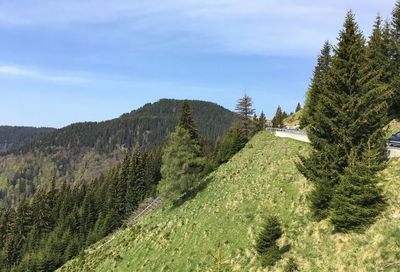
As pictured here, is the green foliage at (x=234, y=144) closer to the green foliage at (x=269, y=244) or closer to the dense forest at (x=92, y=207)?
the dense forest at (x=92, y=207)

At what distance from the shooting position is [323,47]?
6888 centimetres

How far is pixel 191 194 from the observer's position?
49.4m

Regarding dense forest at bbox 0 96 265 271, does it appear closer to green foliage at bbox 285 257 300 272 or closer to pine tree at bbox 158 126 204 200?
pine tree at bbox 158 126 204 200

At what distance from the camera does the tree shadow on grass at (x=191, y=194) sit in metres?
48.6

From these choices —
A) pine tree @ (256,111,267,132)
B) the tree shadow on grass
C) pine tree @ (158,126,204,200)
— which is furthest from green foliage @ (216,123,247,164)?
the tree shadow on grass

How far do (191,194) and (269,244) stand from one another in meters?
24.6

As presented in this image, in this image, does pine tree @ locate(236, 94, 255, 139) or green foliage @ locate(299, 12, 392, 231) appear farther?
pine tree @ locate(236, 94, 255, 139)

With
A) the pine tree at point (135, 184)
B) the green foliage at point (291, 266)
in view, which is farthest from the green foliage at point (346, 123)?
the pine tree at point (135, 184)

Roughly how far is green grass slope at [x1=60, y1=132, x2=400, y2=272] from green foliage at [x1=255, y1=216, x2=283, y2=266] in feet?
1.66

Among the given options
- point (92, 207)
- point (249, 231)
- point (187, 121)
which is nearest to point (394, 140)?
point (249, 231)

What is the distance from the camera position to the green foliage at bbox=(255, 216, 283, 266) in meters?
24.6

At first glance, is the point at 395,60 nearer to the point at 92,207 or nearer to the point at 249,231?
the point at 249,231

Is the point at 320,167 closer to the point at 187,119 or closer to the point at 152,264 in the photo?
the point at 152,264

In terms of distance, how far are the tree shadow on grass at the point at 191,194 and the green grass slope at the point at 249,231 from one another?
4.12 ft
